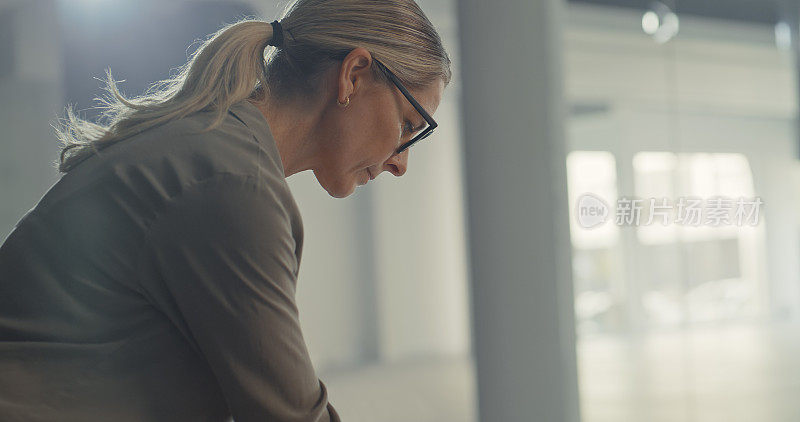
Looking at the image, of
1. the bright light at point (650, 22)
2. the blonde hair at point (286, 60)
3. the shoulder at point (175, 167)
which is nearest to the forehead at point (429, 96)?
the blonde hair at point (286, 60)

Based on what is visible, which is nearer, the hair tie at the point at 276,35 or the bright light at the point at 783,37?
the hair tie at the point at 276,35

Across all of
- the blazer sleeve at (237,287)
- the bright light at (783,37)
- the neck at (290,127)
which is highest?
the bright light at (783,37)

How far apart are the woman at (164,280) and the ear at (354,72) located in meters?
0.12

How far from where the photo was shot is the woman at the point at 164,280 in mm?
642

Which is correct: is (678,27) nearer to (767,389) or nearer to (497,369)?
(767,389)

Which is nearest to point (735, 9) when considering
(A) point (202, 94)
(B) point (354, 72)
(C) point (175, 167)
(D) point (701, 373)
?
(D) point (701, 373)

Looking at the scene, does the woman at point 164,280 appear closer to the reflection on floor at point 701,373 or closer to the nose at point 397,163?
the nose at point 397,163

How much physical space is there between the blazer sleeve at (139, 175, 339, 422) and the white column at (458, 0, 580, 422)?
170cm

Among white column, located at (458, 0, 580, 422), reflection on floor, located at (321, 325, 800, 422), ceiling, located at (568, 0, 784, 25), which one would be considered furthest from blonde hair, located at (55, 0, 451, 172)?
ceiling, located at (568, 0, 784, 25)

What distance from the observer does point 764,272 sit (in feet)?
11.6

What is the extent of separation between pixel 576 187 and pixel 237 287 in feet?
9.95

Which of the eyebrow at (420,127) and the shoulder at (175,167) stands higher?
the eyebrow at (420,127)

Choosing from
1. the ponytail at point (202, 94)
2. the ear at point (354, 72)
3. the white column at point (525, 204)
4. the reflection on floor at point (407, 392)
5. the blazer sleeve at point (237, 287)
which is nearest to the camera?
the blazer sleeve at point (237, 287)

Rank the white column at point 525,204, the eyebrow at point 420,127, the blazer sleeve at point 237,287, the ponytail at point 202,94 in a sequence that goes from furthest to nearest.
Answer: the white column at point 525,204
the eyebrow at point 420,127
the ponytail at point 202,94
the blazer sleeve at point 237,287
